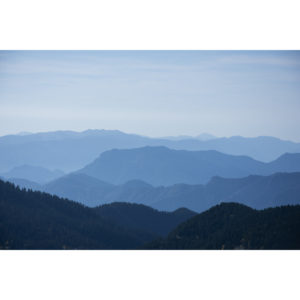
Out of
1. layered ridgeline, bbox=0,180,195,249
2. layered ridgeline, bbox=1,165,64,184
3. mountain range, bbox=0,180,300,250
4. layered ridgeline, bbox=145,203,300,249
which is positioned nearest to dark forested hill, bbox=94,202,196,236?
layered ridgeline, bbox=0,180,195,249

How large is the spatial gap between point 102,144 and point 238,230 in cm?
1724

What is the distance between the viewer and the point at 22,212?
18.9 meters

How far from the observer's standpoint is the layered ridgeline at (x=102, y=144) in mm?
28483

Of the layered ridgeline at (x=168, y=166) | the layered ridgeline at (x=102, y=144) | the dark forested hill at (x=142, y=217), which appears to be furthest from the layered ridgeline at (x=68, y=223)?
the layered ridgeline at (x=168, y=166)

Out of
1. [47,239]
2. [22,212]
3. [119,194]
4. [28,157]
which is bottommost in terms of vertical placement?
[47,239]

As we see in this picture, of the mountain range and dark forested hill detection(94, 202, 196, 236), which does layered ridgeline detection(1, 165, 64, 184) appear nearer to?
dark forested hill detection(94, 202, 196, 236)

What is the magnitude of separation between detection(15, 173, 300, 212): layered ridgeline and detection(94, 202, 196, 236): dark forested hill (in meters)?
7.85

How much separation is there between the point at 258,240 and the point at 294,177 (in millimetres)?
13261

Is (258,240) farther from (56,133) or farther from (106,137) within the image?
(56,133)

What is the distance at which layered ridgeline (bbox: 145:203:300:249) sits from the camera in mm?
15555

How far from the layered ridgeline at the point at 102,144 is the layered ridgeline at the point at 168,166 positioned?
4.04 ft

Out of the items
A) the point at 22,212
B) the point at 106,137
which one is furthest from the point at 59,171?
the point at 22,212

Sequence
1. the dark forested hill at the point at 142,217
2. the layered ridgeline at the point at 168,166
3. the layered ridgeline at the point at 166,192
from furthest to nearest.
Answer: the layered ridgeline at the point at 168,166, the layered ridgeline at the point at 166,192, the dark forested hill at the point at 142,217

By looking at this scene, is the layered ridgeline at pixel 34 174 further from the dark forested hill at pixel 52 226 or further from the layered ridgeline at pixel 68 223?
the layered ridgeline at pixel 68 223
